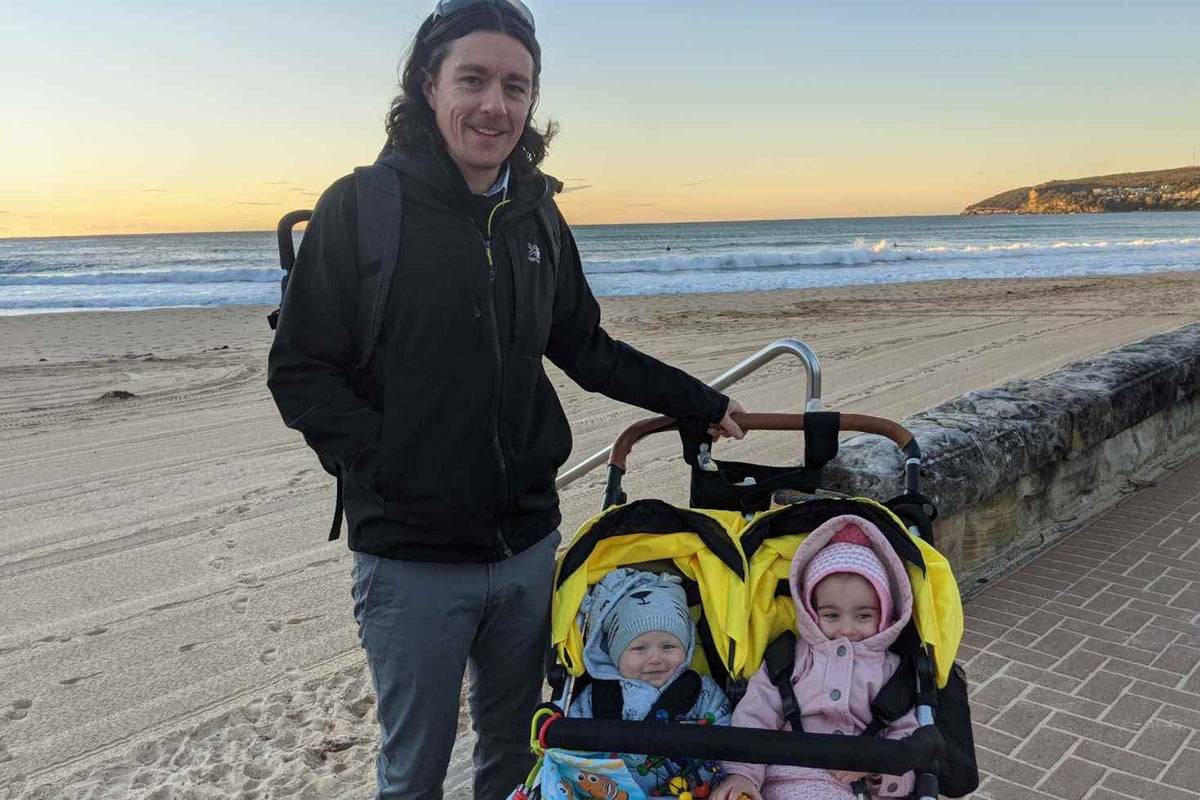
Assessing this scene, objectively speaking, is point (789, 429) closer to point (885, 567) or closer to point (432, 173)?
point (885, 567)

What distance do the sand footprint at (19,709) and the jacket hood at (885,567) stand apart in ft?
10.8

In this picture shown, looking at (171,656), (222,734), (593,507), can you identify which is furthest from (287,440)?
(222,734)

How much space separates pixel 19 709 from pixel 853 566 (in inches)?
140

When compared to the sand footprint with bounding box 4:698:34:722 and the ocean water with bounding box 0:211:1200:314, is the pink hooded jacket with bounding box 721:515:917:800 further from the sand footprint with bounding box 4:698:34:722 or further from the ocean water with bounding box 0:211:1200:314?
the ocean water with bounding box 0:211:1200:314

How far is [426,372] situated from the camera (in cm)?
205

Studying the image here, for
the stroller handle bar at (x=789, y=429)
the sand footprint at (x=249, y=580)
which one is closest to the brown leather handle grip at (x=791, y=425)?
the stroller handle bar at (x=789, y=429)

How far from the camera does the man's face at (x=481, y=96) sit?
6.84ft

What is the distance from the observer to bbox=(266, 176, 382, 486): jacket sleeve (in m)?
2.02

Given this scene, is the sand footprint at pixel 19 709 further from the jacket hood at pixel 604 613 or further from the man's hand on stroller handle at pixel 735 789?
the man's hand on stroller handle at pixel 735 789

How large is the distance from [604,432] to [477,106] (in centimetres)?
652

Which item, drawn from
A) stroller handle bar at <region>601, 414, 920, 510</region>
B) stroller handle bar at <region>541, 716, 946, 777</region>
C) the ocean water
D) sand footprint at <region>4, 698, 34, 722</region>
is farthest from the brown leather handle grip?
the ocean water

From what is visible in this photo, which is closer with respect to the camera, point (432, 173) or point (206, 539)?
point (432, 173)

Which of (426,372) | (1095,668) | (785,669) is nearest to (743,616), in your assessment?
(785,669)

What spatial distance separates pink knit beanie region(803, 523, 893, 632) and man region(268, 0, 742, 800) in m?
0.67
